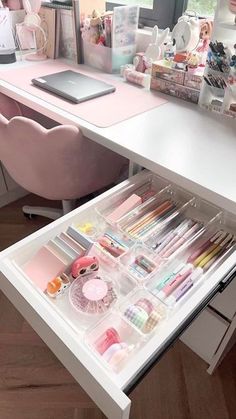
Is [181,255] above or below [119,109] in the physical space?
below

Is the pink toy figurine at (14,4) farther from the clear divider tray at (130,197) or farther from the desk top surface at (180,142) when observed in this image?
the clear divider tray at (130,197)

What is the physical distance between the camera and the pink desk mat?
108 centimetres

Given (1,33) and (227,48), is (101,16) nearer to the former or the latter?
(1,33)

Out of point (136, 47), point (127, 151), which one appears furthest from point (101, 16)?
point (127, 151)

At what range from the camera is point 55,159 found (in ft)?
3.58

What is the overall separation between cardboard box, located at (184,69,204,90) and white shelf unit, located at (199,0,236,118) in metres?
0.02

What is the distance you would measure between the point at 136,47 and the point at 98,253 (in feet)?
3.55

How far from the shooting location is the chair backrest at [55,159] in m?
1.04

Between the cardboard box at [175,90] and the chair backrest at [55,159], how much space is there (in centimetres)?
30

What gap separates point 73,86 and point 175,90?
375 mm


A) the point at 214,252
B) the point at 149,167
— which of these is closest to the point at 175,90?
the point at 149,167

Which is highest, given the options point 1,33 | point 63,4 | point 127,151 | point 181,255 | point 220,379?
point 63,4

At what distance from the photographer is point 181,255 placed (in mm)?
796

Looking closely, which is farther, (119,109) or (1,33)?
(1,33)
